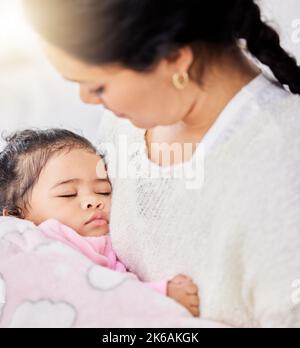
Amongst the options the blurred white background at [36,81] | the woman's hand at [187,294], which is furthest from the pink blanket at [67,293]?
the blurred white background at [36,81]

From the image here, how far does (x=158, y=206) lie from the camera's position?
86 cm

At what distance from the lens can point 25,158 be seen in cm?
103

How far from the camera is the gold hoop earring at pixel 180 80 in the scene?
2.54 ft

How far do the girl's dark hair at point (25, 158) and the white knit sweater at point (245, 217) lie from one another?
24 centimetres

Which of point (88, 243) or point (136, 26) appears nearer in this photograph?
point (136, 26)

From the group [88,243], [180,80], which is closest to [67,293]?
[88,243]

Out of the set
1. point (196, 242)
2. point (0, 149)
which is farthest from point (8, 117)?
point (196, 242)

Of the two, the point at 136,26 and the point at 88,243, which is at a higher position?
the point at 136,26

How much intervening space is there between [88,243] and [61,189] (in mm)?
104

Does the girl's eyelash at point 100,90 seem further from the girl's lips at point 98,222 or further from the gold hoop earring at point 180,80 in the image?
the girl's lips at point 98,222

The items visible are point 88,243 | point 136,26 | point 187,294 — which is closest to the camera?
point 136,26

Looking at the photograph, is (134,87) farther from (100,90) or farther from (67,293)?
(67,293)

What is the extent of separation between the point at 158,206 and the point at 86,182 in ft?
0.58

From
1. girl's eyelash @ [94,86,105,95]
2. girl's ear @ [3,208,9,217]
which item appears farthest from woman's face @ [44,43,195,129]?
girl's ear @ [3,208,9,217]
